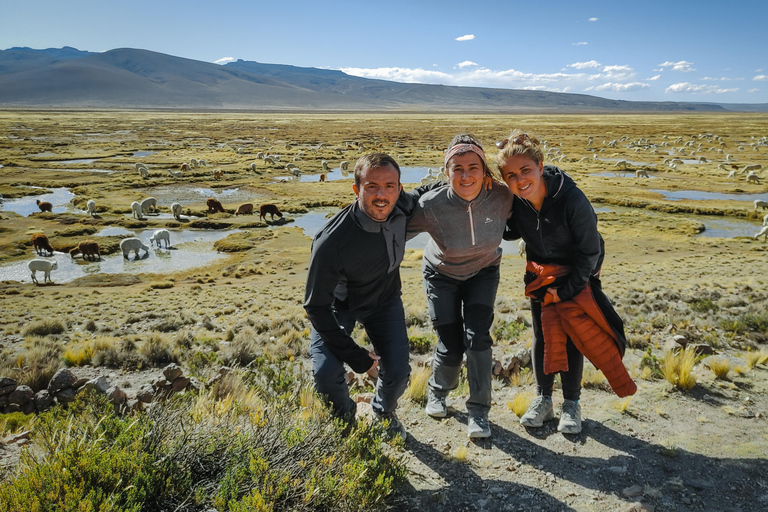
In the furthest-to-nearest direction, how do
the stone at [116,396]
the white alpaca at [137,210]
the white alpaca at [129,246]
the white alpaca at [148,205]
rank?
the white alpaca at [148,205]
the white alpaca at [137,210]
the white alpaca at [129,246]
the stone at [116,396]

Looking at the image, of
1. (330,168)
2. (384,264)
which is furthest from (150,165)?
(384,264)

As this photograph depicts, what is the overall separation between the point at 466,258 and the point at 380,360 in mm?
948

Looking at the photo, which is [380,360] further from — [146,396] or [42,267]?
[42,267]

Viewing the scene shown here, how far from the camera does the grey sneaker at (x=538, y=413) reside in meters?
3.52

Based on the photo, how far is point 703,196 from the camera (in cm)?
2578

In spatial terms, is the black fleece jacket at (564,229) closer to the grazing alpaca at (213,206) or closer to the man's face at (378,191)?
the man's face at (378,191)

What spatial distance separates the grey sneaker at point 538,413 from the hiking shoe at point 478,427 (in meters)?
0.34

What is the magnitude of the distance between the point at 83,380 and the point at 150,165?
37460 mm

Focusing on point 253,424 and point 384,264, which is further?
point 384,264

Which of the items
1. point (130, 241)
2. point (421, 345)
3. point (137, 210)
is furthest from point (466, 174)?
point (137, 210)

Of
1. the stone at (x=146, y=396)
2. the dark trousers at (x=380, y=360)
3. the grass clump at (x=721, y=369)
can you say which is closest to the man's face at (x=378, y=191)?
the dark trousers at (x=380, y=360)

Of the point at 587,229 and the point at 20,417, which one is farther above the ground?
the point at 587,229

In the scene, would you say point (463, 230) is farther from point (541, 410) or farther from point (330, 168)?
point (330, 168)

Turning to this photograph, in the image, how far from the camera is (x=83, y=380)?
4.47 m
